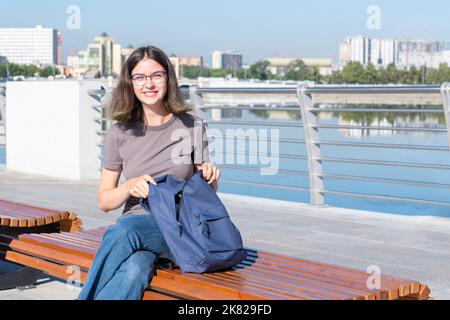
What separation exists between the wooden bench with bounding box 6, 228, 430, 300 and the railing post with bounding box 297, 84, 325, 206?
4205mm

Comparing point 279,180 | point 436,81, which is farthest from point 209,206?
point 436,81

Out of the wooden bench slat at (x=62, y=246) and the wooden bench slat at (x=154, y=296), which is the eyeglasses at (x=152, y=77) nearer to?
the wooden bench slat at (x=62, y=246)

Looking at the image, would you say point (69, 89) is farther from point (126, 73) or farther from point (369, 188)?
point (126, 73)

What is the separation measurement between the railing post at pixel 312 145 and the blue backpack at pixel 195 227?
177 inches

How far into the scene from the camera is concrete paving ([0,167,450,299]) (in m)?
5.01

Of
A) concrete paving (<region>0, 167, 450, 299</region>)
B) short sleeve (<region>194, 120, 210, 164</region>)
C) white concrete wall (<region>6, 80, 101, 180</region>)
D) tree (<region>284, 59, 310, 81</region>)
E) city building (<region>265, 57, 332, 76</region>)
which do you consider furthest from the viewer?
city building (<region>265, 57, 332, 76</region>)

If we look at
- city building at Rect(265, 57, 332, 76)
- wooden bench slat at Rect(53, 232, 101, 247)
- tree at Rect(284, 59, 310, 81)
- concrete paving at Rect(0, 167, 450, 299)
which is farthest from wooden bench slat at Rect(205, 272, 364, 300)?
city building at Rect(265, 57, 332, 76)

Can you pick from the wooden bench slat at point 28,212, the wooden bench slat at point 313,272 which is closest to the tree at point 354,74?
the wooden bench slat at point 28,212

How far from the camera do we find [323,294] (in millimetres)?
2932

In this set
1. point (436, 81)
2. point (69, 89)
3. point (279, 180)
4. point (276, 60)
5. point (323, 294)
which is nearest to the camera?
point (323, 294)

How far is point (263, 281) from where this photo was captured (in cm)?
317

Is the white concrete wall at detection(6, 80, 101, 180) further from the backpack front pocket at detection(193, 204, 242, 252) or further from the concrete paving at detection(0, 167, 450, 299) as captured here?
the backpack front pocket at detection(193, 204, 242, 252)

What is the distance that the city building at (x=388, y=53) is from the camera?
395 feet
